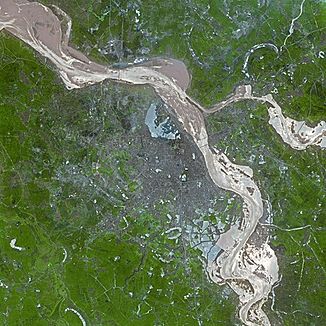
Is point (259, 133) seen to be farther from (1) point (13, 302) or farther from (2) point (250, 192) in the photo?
(1) point (13, 302)

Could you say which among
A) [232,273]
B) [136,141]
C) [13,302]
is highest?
[136,141]

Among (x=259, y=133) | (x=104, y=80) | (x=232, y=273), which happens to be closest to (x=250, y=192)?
(x=259, y=133)

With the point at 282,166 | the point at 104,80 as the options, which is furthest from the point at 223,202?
the point at 104,80

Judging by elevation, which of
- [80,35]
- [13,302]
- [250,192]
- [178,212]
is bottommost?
[13,302]

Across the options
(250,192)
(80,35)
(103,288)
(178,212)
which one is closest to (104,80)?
(80,35)

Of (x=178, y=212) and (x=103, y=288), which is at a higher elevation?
(x=178, y=212)

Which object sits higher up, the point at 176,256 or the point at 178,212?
the point at 178,212

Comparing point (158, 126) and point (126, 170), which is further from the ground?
point (158, 126)

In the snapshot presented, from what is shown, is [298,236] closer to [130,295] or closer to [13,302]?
[130,295]
